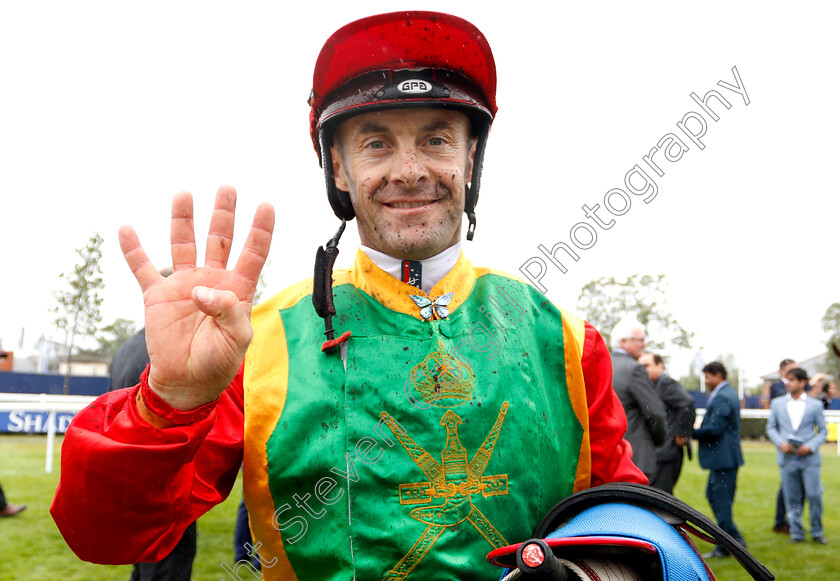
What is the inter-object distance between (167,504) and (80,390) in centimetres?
2228

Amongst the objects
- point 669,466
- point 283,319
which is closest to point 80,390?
point 669,466

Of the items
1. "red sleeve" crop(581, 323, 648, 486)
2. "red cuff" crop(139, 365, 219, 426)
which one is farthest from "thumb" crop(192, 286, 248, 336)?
"red sleeve" crop(581, 323, 648, 486)

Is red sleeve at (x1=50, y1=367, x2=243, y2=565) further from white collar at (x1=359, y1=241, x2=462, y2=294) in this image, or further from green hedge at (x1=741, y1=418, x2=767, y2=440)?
green hedge at (x1=741, y1=418, x2=767, y2=440)

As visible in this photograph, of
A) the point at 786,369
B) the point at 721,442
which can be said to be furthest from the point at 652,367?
the point at 786,369

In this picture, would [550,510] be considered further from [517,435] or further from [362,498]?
[362,498]

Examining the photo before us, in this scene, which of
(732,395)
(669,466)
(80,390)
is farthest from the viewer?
(80,390)

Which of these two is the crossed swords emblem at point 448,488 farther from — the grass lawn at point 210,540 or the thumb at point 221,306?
the grass lawn at point 210,540

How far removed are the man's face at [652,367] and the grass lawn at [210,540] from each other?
1906 mm

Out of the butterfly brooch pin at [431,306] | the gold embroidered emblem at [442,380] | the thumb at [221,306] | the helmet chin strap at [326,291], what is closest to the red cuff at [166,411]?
the thumb at [221,306]

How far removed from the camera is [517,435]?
72.2 inches

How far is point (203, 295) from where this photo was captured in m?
1.48

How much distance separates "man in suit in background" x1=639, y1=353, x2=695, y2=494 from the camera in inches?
253

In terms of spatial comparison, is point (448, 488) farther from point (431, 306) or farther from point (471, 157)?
point (471, 157)

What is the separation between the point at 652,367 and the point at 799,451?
1.89 metres
